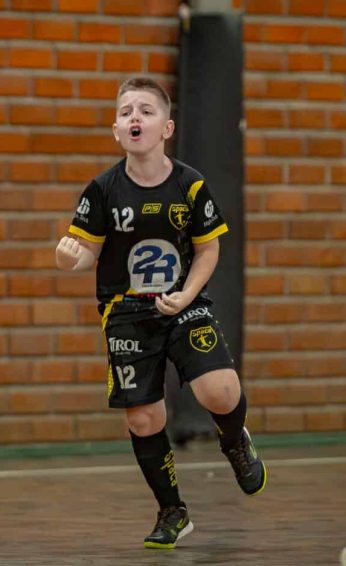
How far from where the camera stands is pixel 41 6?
9.36 m

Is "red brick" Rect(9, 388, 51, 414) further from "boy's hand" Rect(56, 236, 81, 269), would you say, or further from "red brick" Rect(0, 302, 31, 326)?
"boy's hand" Rect(56, 236, 81, 269)

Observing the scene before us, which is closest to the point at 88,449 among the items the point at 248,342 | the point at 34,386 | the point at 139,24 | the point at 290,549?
the point at 34,386

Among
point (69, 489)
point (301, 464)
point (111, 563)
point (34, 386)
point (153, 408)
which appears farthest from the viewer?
point (34, 386)

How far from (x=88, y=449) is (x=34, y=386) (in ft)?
1.55

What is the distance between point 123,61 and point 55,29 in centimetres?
44

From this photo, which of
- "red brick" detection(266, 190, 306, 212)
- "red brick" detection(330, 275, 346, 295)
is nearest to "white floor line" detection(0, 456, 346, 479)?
"red brick" detection(330, 275, 346, 295)

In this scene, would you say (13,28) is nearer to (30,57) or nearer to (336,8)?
(30,57)

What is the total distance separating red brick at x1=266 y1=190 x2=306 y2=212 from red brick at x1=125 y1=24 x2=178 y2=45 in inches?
42.6

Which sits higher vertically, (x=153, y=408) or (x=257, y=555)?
(x=153, y=408)

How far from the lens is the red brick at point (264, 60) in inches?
384

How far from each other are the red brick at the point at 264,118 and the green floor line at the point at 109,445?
184cm

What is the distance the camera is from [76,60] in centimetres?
946

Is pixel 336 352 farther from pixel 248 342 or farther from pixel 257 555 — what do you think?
pixel 257 555

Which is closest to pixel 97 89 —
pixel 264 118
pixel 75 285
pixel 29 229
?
pixel 29 229
